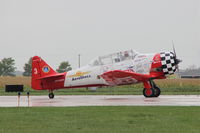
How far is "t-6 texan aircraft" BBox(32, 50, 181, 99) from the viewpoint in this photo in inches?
874

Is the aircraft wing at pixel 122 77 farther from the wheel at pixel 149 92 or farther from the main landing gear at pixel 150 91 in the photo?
the wheel at pixel 149 92

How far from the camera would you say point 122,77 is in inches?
890

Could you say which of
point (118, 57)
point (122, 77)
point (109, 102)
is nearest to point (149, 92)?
point (122, 77)

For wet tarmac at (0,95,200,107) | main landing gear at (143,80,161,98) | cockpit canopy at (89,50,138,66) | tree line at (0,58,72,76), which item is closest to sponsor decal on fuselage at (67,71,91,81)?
cockpit canopy at (89,50,138,66)

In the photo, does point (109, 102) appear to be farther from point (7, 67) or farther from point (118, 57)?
point (7, 67)

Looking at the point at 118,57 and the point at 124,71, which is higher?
the point at 118,57
